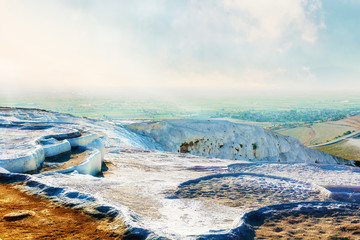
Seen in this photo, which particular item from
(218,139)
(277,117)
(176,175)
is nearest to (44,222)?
(176,175)

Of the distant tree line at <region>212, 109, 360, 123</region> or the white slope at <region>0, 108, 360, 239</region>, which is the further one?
the distant tree line at <region>212, 109, 360, 123</region>

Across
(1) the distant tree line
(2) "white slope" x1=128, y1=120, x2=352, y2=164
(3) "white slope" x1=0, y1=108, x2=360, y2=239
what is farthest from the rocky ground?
(1) the distant tree line

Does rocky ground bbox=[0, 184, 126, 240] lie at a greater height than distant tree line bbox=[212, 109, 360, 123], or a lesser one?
greater

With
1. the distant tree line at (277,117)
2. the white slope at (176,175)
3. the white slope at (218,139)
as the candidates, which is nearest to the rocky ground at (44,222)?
the white slope at (176,175)

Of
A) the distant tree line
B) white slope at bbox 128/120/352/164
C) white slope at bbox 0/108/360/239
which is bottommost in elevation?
the distant tree line

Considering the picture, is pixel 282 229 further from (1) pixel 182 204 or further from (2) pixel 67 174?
(2) pixel 67 174

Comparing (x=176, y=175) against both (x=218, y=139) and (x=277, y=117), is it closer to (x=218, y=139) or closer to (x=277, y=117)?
(x=218, y=139)

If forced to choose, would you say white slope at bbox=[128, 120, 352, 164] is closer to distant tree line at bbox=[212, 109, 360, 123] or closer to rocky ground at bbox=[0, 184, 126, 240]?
rocky ground at bbox=[0, 184, 126, 240]

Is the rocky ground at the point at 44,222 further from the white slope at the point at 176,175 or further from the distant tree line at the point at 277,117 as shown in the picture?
the distant tree line at the point at 277,117
